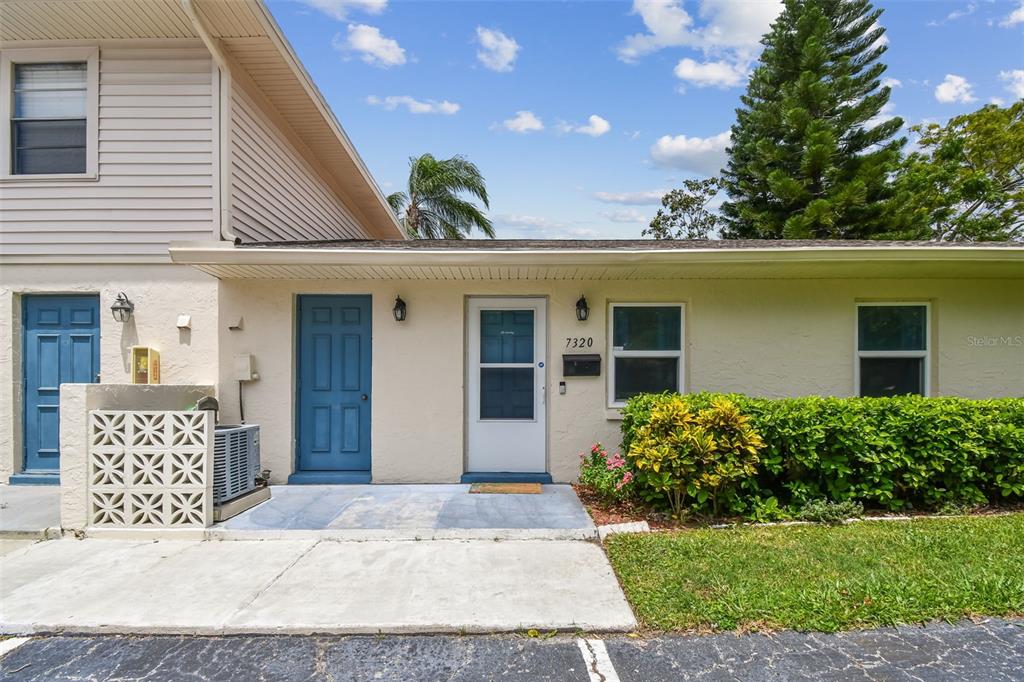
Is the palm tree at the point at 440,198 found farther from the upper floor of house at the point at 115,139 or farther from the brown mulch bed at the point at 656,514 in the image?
the brown mulch bed at the point at 656,514

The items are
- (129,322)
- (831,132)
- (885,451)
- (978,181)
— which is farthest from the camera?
(978,181)

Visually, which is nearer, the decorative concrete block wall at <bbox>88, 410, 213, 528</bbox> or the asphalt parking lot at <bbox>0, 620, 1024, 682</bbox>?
the asphalt parking lot at <bbox>0, 620, 1024, 682</bbox>

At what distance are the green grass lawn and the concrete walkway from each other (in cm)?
36

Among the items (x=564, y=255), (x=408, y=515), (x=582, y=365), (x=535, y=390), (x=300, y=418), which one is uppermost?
(x=564, y=255)

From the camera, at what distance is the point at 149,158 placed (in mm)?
5223

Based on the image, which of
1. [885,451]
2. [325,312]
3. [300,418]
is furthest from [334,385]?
[885,451]

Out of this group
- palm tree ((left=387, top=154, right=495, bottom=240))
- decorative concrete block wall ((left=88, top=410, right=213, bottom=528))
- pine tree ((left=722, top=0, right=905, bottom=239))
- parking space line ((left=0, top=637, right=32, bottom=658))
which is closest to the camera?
parking space line ((left=0, top=637, right=32, bottom=658))

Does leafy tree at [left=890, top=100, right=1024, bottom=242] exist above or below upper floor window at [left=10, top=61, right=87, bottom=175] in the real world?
above

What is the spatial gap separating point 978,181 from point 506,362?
71.5 ft

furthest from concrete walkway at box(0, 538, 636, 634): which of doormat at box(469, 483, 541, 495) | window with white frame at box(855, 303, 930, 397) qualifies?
window with white frame at box(855, 303, 930, 397)

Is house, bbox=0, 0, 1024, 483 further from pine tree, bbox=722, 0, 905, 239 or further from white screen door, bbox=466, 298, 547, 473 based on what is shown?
pine tree, bbox=722, 0, 905, 239

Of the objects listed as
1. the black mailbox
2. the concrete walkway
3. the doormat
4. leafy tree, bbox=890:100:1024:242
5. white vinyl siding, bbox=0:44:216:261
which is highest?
leafy tree, bbox=890:100:1024:242

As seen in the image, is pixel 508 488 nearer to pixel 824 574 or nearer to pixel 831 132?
pixel 824 574

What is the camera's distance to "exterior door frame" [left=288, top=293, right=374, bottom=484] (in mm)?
5535
